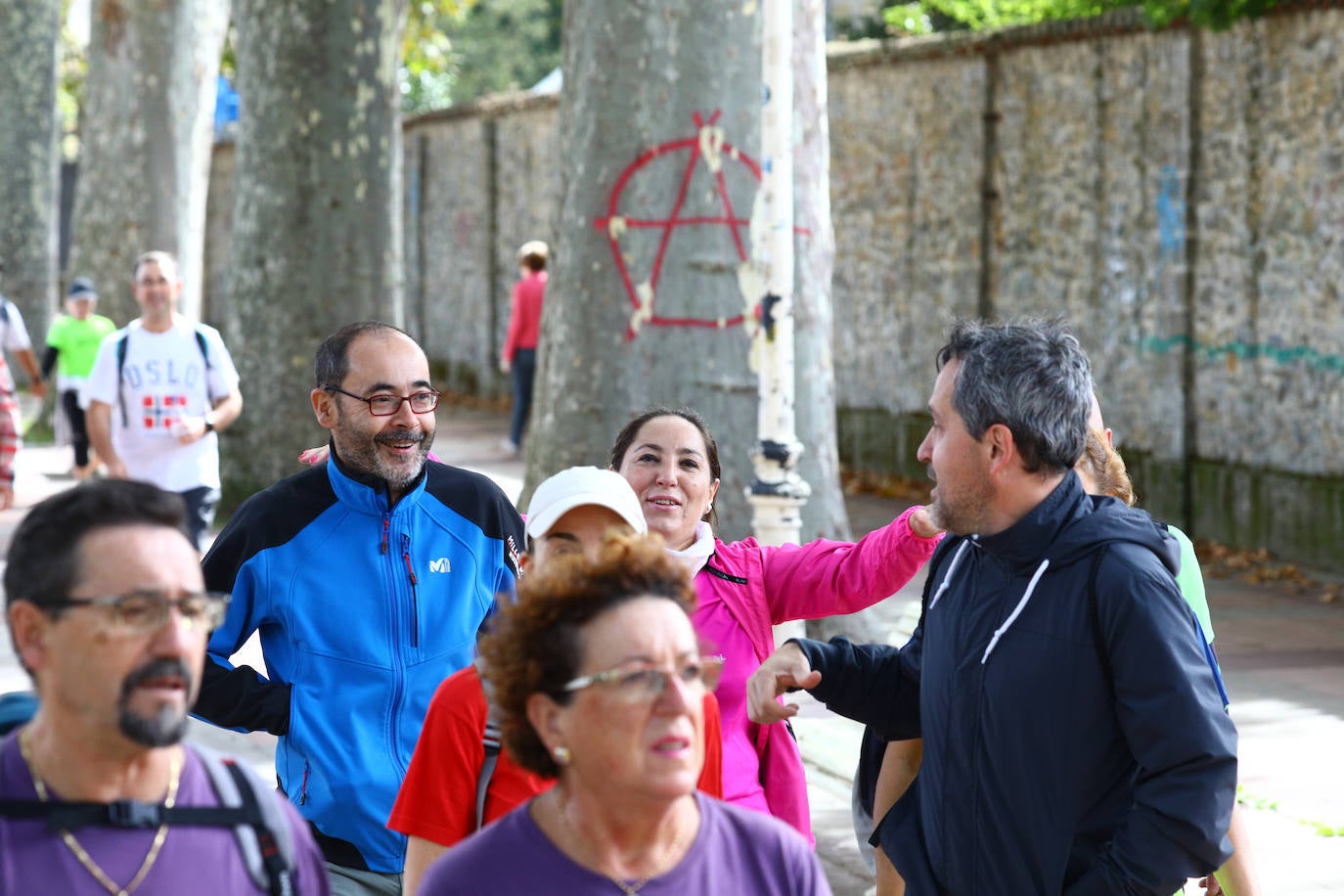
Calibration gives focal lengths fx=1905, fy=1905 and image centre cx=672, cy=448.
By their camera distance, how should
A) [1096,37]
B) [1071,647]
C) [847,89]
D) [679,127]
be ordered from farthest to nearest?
[847,89] → [1096,37] → [679,127] → [1071,647]

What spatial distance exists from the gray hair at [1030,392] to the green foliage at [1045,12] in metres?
9.31

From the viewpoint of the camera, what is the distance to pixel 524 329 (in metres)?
18.2

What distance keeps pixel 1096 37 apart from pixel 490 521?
1028cm

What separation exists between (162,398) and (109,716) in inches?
272

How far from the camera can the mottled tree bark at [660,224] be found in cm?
894

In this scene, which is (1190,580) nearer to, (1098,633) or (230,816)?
(1098,633)

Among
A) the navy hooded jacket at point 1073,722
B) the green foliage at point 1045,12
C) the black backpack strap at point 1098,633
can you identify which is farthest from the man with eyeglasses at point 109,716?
the green foliage at point 1045,12

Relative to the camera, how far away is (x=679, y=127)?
898cm

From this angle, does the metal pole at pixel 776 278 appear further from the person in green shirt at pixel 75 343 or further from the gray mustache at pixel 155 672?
the person in green shirt at pixel 75 343

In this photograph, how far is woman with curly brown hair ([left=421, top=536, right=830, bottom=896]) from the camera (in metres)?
2.58

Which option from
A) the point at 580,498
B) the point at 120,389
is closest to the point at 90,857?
the point at 580,498

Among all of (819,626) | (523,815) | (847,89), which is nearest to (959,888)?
(523,815)

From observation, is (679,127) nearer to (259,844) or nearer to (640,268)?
(640,268)

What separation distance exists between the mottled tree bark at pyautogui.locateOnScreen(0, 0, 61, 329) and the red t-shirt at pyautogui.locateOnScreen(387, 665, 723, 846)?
2459 cm
